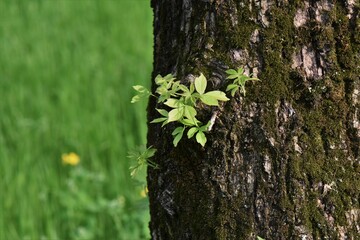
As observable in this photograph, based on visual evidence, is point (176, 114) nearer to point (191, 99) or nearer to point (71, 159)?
point (191, 99)

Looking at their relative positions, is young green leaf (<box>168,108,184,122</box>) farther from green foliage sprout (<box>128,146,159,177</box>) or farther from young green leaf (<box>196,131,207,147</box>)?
green foliage sprout (<box>128,146,159,177</box>)

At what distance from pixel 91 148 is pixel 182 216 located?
1.97m

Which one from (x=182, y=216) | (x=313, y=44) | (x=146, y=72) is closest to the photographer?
(x=313, y=44)

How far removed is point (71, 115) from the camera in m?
3.41

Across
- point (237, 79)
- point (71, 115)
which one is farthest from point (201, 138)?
point (71, 115)

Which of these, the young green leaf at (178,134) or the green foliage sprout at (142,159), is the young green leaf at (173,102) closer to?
the young green leaf at (178,134)

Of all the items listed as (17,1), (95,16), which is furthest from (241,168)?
(17,1)

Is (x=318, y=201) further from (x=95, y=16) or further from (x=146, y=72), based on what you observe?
(x=95, y=16)

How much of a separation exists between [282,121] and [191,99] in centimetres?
19

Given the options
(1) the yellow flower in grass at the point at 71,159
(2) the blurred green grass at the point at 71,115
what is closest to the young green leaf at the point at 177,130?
(2) the blurred green grass at the point at 71,115

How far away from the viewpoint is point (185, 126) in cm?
126

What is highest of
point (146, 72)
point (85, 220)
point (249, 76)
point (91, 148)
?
point (249, 76)

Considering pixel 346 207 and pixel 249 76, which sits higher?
pixel 249 76

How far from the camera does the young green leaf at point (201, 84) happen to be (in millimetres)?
1193
